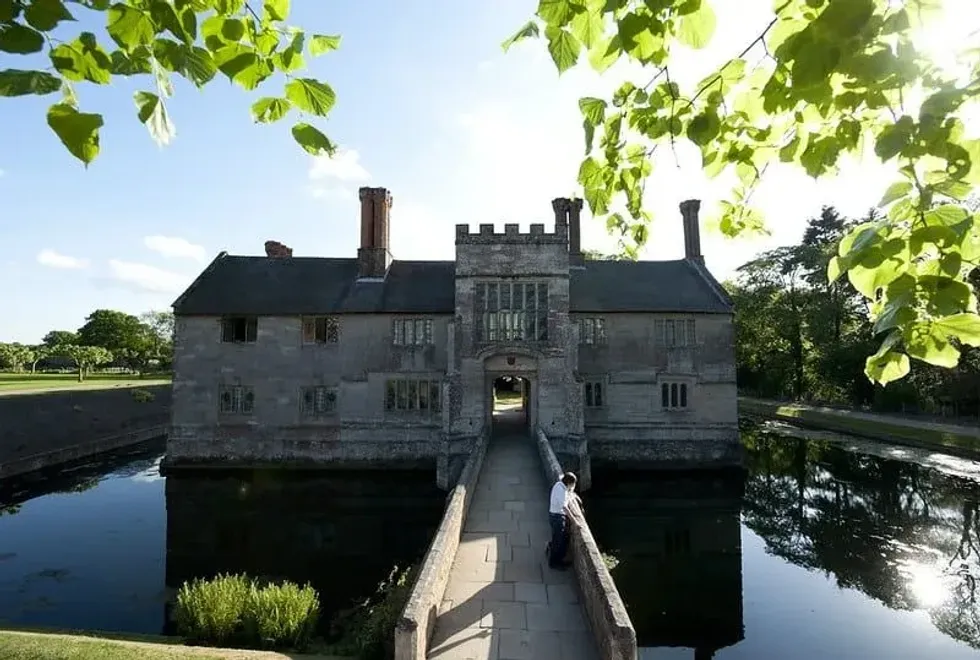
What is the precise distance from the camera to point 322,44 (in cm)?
264

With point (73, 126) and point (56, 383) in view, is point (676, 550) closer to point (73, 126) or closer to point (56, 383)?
point (73, 126)

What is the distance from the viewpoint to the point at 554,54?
263 cm

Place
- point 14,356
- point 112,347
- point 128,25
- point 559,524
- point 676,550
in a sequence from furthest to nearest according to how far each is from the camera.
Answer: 1. point 112,347
2. point 14,356
3. point 676,550
4. point 559,524
5. point 128,25

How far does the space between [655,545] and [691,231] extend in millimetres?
19630

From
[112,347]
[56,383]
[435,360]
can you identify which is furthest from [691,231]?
[112,347]

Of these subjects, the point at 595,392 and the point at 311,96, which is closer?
the point at 311,96

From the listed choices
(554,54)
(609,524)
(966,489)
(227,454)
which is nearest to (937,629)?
(609,524)

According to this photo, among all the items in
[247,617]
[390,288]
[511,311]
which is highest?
[390,288]

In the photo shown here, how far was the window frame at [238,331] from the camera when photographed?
2717cm

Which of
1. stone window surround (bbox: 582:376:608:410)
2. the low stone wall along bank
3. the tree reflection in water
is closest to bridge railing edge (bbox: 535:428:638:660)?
the tree reflection in water

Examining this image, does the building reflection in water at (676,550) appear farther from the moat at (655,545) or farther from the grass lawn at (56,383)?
the grass lawn at (56,383)

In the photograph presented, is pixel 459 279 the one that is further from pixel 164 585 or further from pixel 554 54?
pixel 554 54

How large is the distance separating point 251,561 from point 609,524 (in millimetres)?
11538

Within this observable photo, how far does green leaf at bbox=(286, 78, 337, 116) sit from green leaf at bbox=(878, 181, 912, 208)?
2282mm
